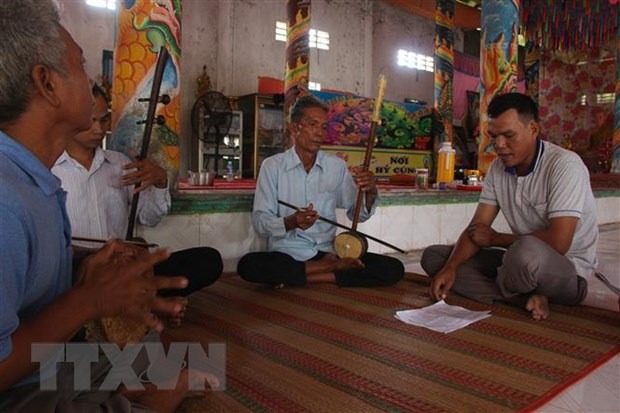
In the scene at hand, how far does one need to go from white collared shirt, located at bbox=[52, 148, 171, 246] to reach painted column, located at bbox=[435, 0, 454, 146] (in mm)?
7422

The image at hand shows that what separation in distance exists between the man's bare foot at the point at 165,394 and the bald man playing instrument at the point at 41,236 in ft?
0.89

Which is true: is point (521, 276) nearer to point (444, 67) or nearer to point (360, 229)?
point (360, 229)

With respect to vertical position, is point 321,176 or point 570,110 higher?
point 570,110

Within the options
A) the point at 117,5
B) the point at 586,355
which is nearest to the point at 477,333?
the point at 586,355

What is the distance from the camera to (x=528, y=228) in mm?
A: 2973

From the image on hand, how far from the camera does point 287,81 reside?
6949 millimetres

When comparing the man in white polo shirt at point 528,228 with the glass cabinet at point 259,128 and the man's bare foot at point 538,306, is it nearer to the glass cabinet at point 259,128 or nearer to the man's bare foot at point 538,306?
the man's bare foot at point 538,306

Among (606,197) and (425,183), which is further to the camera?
(606,197)

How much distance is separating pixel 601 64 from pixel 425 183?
1153 centimetres

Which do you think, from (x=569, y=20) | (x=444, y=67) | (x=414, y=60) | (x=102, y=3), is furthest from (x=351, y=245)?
(x=414, y=60)

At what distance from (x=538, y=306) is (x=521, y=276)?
183 mm

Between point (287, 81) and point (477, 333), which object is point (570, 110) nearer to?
point (287, 81)

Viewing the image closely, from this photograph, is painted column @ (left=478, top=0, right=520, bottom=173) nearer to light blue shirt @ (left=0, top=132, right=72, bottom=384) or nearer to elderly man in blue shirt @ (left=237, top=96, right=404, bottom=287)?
elderly man in blue shirt @ (left=237, top=96, right=404, bottom=287)

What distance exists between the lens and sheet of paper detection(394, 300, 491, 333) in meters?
2.51
